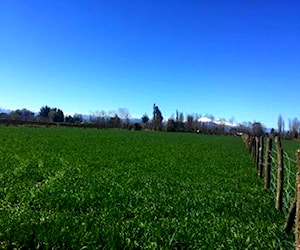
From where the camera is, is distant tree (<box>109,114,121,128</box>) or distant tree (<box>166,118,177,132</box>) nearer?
distant tree (<box>166,118,177,132</box>)

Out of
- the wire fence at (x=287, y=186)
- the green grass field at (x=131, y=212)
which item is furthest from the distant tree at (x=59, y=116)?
the wire fence at (x=287, y=186)

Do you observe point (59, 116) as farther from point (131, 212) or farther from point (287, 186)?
point (131, 212)

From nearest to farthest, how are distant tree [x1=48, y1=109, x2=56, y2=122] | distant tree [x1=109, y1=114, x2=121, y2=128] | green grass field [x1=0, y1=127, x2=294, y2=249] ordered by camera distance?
green grass field [x1=0, y1=127, x2=294, y2=249], distant tree [x1=109, y1=114, x2=121, y2=128], distant tree [x1=48, y1=109, x2=56, y2=122]

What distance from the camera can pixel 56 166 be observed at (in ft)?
55.1

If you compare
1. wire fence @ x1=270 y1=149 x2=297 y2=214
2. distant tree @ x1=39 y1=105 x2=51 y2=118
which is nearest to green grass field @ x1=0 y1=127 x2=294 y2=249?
wire fence @ x1=270 y1=149 x2=297 y2=214

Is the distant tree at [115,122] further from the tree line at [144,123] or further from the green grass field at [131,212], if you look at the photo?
the green grass field at [131,212]

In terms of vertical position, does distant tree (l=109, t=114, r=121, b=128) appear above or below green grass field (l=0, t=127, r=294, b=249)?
above

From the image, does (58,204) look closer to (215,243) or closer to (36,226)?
(36,226)

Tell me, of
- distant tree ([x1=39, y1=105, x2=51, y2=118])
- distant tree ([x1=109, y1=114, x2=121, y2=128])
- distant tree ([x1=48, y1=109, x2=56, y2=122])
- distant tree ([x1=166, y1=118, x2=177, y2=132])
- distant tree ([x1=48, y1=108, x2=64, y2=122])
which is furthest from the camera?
distant tree ([x1=39, y1=105, x2=51, y2=118])

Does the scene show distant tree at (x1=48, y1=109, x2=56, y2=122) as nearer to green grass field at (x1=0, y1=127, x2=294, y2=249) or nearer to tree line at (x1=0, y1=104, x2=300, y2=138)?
tree line at (x1=0, y1=104, x2=300, y2=138)

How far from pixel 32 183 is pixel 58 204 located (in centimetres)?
326

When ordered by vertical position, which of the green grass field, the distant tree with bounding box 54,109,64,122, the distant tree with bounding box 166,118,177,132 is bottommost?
the green grass field

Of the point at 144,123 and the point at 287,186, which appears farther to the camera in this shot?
the point at 144,123

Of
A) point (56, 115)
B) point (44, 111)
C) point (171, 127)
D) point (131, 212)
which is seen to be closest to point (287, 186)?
point (131, 212)
